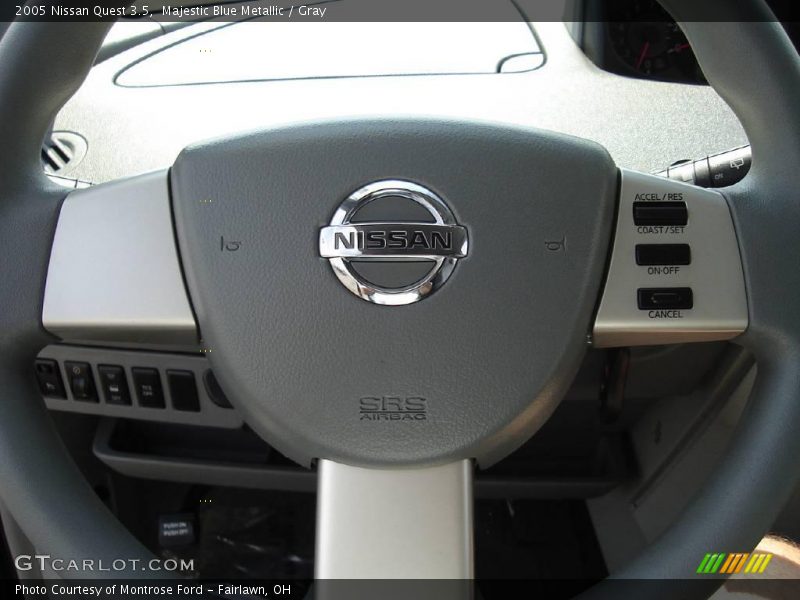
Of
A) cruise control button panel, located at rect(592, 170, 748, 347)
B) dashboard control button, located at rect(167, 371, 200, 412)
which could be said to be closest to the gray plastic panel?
dashboard control button, located at rect(167, 371, 200, 412)

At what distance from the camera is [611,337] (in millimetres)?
736

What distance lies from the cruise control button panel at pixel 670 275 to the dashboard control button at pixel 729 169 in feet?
0.43

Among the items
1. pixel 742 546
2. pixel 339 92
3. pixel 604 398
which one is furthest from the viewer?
pixel 339 92

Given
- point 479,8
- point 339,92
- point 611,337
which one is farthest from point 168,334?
point 479,8

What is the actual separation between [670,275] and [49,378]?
0.82m

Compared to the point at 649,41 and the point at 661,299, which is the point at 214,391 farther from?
the point at 649,41

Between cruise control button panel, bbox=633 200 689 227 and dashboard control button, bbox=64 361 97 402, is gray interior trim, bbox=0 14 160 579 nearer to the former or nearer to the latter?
dashboard control button, bbox=64 361 97 402

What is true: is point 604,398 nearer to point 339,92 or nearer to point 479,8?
point 339,92

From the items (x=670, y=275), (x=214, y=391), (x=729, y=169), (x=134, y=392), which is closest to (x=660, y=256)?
(x=670, y=275)

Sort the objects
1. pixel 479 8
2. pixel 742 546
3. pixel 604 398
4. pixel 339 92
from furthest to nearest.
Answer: pixel 479 8 < pixel 339 92 < pixel 604 398 < pixel 742 546

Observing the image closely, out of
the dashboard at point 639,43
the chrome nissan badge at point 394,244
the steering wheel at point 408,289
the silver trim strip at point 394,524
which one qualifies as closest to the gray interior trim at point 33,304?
the steering wheel at point 408,289

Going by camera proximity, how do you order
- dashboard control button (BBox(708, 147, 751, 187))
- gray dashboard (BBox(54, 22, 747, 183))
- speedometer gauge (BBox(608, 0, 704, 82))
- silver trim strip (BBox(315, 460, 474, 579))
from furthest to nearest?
speedometer gauge (BBox(608, 0, 704, 82)) < gray dashboard (BBox(54, 22, 747, 183)) < dashboard control button (BBox(708, 147, 751, 187)) < silver trim strip (BBox(315, 460, 474, 579))

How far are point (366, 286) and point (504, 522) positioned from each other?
84 cm

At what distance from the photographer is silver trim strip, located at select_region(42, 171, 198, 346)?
28.7 inches
